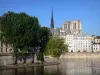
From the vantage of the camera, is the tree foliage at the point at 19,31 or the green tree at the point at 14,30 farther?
the tree foliage at the point at 19,31

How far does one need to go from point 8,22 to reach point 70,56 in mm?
86085

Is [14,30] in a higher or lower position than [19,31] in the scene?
higher

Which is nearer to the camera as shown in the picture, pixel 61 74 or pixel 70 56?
pixel 61 74

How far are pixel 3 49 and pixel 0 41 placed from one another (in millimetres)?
3241

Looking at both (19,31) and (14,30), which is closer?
(14,30)

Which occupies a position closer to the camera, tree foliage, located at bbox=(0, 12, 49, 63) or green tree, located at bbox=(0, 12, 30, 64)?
green tree, located at bbox=(0, 12, 30, 64)

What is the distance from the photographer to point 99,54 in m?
170

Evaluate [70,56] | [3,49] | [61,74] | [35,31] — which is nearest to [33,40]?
[35,31]

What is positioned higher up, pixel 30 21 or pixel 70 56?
pixel 30 21

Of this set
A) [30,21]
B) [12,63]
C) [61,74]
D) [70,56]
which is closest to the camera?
[61,74]

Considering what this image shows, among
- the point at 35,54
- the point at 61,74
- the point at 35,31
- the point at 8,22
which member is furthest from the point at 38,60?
the point at 61,74

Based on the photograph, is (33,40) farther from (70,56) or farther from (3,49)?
(70,56)

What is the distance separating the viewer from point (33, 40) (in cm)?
8262

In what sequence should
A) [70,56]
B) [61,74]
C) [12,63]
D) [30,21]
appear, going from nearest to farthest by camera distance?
[61,74], [12,63], [30,21], [70,56]
